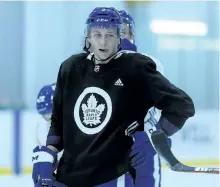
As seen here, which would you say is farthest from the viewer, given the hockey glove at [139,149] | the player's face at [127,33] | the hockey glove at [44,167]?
the player's face at [127,33]

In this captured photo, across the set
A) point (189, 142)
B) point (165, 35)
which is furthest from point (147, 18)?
point (189, 142)

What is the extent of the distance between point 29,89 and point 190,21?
2.30 m

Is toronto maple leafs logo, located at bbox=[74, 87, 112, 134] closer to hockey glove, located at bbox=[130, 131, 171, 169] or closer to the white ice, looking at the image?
hockey glove, located at bbox=[130, 131, 171, 169]

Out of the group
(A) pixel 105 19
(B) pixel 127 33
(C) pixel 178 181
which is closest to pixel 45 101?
(B) pixel 127 33

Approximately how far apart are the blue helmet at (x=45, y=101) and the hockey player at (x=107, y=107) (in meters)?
1.26

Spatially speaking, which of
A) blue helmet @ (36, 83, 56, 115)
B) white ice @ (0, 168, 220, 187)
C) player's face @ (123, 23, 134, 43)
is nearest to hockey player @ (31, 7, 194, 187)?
player's face @ (123, 23, 134, 43)

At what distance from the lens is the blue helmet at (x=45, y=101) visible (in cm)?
302

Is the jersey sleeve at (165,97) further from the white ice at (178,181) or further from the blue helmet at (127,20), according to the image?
the white ice at (178,181)

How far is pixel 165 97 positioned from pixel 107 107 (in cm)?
17

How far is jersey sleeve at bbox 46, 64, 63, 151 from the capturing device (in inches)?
71.1

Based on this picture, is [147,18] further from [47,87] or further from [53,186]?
[53,186]

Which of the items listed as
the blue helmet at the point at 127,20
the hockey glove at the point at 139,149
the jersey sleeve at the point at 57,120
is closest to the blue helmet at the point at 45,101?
the blue helmet at the point at 127,20

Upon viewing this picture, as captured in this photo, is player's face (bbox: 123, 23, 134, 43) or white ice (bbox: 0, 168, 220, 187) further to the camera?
white ice (bbox: 0, 168, 220, 187)

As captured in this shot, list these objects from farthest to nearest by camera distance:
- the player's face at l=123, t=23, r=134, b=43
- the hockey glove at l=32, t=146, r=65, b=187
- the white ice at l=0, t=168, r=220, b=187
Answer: the white ice at l=0, t=168, r=220, b=187 < the player's face at l=123, t=23, r=134, b=43 < the hockey glove at l=32, t=146, r=65, b=187
